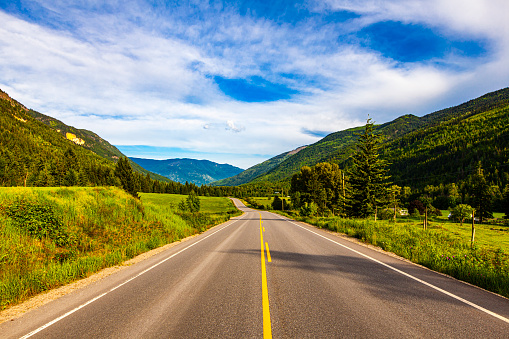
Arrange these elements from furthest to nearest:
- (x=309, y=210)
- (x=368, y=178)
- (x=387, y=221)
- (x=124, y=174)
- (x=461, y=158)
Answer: (x=461, y=158)
(x=124, y=174)
(x=309, y=210)
(x=368, y=178)
(x=387, y=221)

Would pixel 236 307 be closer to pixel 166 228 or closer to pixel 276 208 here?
pixel 166 228

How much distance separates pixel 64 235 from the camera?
9273mm

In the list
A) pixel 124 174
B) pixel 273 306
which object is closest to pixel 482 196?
pixel 273 306

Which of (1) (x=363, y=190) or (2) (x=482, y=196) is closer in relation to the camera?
(1) (x=363, y=190)

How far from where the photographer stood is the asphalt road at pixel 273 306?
3.48 m

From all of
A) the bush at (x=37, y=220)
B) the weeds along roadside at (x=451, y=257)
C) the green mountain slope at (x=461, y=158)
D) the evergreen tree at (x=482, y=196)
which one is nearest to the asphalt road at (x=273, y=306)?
the weeds along roadside at (x=451, y=257)

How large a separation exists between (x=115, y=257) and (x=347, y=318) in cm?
882

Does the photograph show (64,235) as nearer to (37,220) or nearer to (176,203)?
(37,220)

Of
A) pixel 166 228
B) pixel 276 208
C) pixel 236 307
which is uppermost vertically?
pixel 236 307

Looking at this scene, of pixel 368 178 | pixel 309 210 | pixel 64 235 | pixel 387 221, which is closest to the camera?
pixel 64 235

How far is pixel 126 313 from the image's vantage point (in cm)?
425

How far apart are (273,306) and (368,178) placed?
90.4 ft

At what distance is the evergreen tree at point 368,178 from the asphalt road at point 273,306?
22.7 m

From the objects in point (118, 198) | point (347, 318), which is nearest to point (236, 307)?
point (347, 318)
